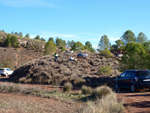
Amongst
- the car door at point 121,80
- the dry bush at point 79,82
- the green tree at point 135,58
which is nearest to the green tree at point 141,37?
the green tree at point 135,58

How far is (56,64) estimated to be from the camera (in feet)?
98.9

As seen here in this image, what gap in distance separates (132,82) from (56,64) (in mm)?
16967

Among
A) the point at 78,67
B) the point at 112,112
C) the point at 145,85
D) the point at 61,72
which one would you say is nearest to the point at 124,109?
the point at 112,112

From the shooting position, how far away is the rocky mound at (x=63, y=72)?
2395cm

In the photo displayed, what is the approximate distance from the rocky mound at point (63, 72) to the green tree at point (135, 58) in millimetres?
3296

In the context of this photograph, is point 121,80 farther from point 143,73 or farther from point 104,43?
point 104,43

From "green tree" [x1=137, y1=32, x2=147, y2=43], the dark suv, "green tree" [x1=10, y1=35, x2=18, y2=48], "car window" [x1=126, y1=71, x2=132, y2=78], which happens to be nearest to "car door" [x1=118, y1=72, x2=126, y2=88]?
the dark suv

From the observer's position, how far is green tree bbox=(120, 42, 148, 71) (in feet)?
70.0

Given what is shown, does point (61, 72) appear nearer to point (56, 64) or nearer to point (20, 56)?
point (56, 64)

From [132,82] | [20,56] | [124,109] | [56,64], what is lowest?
[124,109]

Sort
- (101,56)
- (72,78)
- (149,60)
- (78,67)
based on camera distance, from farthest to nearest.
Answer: (101,56)
(78,67)
(72,78)
(149,60)

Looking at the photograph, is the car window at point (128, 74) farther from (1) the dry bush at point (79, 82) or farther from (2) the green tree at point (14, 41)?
(2) the green tree at point (14, 41)

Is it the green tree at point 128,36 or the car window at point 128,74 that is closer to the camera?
the car window at point 128,74

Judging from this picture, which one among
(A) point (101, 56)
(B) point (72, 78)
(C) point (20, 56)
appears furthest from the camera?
(C) point (20, 56)
